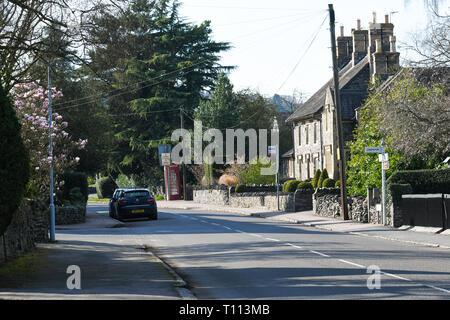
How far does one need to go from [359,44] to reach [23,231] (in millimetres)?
47773

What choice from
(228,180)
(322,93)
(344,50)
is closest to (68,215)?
(228,180)

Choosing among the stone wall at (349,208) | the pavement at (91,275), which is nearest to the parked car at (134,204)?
the stone wall at (349,208)

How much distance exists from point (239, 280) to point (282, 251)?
547 cm

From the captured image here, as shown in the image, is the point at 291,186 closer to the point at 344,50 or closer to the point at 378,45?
the point at 378,45

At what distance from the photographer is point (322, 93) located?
2468 inches

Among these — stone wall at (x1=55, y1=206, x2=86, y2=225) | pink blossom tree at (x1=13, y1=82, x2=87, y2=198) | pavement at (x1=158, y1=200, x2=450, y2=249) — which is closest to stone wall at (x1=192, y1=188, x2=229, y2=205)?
pavement at (x1=158, y1=200, x2=450, y2=249)

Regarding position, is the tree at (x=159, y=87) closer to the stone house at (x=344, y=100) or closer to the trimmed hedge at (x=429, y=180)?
the stone house at (x=344, y=100)

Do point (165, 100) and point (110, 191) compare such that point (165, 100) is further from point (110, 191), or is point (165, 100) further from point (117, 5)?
point (117, 5)

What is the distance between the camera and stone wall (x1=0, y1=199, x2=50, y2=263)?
15875mm

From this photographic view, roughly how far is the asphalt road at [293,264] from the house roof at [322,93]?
107ft

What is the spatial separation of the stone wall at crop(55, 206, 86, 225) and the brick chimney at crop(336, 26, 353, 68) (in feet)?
123

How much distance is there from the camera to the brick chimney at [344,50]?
64500 mm

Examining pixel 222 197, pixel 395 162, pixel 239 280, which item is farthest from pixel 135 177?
pixel 239 280

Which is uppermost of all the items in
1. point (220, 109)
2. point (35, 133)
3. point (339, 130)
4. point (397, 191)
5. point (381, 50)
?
point (381, 50)
